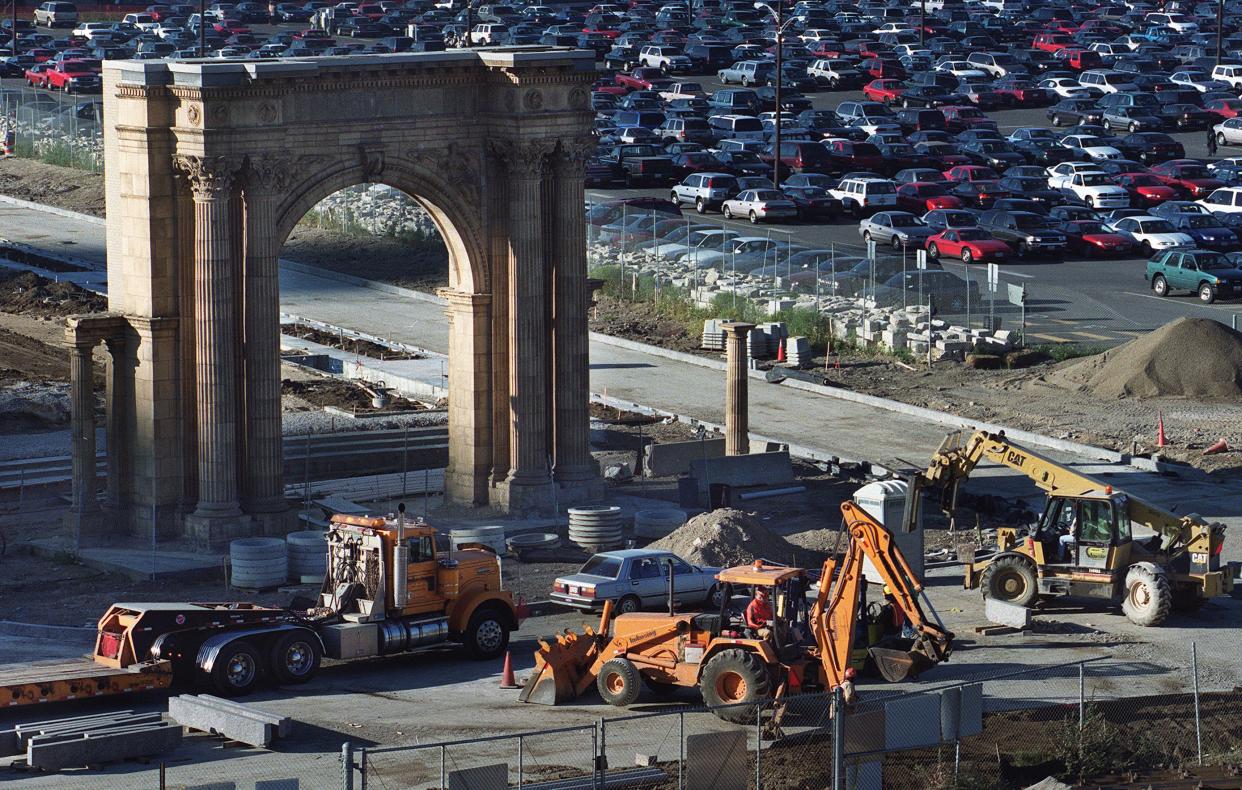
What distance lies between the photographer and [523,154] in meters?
42.7

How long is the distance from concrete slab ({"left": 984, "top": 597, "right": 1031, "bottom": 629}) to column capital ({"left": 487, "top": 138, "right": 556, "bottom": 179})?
12211 mm

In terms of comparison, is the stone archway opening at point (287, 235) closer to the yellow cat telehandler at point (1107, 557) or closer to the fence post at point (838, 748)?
the yellow cat telehandler at point (1107, 557)

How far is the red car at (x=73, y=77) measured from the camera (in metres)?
108

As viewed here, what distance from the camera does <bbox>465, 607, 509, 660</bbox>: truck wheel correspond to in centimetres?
3381

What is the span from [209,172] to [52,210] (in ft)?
144

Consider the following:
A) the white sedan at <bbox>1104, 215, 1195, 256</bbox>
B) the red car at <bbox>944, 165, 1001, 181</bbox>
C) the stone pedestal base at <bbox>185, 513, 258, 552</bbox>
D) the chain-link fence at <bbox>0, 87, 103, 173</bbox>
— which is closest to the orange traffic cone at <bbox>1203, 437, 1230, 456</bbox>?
the stone pedestal base at <bbox>185, 513, 258, 552</bbox>

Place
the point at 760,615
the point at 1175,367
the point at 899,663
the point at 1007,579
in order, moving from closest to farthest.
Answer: the point at 760,615 → the point at 899,663 → the point at 1007,579 → the point at 1175,367

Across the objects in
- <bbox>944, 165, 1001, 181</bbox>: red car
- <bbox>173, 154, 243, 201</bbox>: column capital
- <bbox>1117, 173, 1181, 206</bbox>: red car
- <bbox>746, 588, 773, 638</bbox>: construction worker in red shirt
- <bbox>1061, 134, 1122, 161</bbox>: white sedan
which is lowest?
<bbox>746, 588, 773, 638</bbox>: construction worker in red shirt

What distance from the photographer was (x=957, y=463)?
38969 mm

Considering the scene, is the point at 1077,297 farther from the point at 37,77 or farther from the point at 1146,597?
the point at 37,77

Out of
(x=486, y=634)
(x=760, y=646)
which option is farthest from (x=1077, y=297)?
(x=760, y=646)

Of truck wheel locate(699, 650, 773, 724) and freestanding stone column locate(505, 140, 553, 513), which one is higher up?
freestanding stone column locate(505, 140, 553, 513)

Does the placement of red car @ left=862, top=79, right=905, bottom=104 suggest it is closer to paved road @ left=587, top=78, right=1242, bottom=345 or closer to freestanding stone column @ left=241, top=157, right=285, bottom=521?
paved road @ left=587, top=78, right=1242, bottom=345

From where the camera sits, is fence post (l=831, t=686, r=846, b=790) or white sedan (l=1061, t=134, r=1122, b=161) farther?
white sedan (l=1061, t=134, r=1122, b=161)
